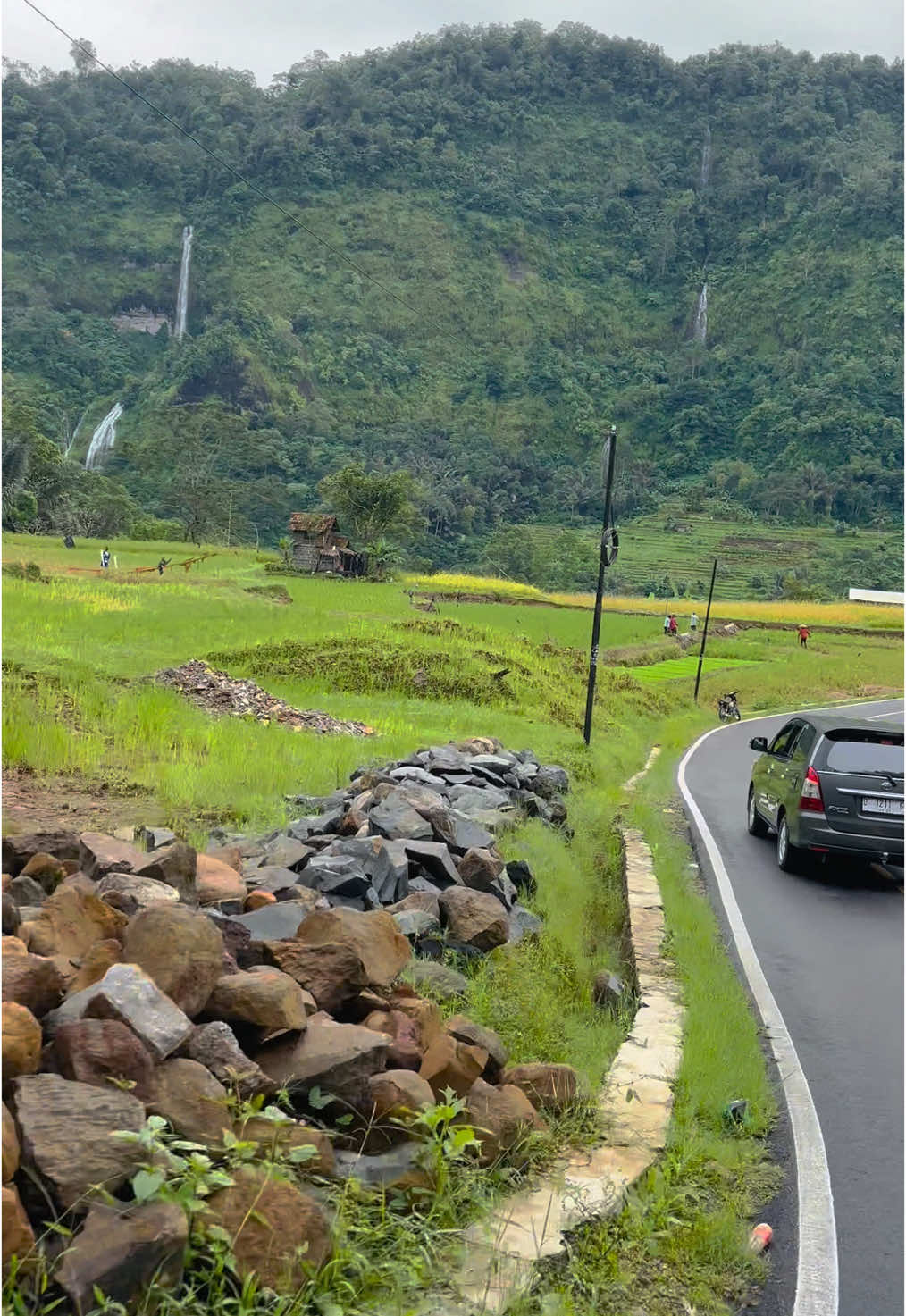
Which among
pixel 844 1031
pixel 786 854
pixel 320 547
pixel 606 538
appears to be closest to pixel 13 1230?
pixel 844 1031

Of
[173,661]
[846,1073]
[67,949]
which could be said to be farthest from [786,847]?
[173,661]

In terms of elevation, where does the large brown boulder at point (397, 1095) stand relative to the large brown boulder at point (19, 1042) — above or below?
below

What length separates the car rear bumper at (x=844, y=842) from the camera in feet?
37.7

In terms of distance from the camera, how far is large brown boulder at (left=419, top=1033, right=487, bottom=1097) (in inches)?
179

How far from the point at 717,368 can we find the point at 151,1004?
199 metres

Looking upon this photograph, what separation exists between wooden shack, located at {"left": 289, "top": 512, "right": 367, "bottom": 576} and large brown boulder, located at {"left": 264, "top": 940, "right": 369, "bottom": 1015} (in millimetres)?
64389

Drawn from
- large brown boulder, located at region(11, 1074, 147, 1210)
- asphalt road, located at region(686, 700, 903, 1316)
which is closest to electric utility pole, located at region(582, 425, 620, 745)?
asphalt road, located at region(686, 700, 903, 1316)

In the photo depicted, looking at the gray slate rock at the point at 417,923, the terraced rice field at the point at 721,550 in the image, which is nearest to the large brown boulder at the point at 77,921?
the gray slate rock at the point at 417,923

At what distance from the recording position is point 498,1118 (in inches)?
179

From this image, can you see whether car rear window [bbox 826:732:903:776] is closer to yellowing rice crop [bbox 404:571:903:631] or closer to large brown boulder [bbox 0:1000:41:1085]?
large brown boulder [bbox 0:1000:41:1085]

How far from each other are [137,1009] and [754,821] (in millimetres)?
11822

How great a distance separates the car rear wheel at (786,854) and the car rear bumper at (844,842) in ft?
1.32

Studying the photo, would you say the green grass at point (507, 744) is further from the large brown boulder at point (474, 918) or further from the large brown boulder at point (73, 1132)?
the large brown boulder at point (73, 1132)

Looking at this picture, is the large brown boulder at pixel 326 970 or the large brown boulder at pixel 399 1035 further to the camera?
the large brown boulder at pixel 326 970
